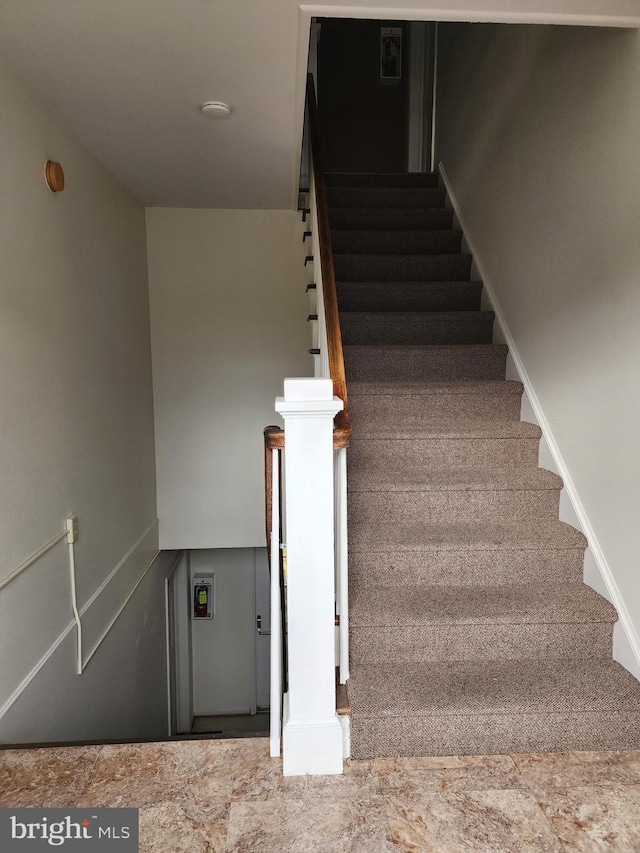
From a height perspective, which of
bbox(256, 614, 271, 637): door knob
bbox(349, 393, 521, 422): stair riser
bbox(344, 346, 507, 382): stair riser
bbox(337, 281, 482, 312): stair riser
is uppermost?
bbox(337, 281, 482, 312): stair riser

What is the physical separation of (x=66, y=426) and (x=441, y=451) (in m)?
1.65

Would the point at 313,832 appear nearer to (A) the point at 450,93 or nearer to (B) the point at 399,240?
(B) the point at 399,240

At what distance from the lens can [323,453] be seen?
1619mm

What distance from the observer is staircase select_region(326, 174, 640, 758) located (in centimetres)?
175

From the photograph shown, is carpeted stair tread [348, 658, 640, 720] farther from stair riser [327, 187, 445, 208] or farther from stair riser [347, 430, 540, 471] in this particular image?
stair riser [327, 187, 445, 208]

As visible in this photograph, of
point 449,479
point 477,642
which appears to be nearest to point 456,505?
point 449,479

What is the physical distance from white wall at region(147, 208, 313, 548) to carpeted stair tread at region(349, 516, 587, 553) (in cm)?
204

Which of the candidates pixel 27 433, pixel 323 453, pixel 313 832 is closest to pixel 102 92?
pixel 27 433

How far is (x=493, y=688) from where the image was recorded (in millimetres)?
1838

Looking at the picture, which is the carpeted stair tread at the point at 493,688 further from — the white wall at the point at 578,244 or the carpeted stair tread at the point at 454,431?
the carpeted stair tread at the point at 454,431

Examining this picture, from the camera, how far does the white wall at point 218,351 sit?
13.4 ft

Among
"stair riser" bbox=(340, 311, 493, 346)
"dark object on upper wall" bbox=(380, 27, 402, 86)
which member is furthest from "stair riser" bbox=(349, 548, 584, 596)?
"dark object on upper wall" bbox=(380, 27, 402, 86)

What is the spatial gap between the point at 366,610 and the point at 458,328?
72.5 inches

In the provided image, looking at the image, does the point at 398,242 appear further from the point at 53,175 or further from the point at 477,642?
the point at 477,642
